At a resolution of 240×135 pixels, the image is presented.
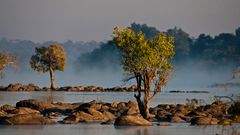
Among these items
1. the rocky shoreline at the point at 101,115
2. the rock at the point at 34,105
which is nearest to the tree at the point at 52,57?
the rocky shoreline at the point at 101,115

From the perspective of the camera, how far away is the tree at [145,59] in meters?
49.7

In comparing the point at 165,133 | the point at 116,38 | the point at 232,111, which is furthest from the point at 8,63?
the point at 232,111

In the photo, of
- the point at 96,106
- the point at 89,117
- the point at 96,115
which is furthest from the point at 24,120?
the point at 96,106

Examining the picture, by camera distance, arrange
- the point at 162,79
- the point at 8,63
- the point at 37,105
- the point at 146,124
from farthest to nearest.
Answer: the point at 8,63
the point at 37,105
the point at 162,79
the point at 146,124

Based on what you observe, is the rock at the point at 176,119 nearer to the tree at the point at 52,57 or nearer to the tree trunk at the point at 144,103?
the tree trunk at the point at 144,103

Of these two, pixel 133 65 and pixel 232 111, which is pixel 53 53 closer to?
pixel 133 65

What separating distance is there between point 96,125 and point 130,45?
6.84 m

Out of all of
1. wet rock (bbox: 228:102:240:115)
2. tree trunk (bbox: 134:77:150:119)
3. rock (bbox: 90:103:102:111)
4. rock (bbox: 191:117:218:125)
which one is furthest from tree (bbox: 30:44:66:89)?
wet rock (bbox: 228:102:240:115)

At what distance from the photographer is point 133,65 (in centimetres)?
4969

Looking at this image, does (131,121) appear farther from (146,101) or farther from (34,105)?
(34,105)

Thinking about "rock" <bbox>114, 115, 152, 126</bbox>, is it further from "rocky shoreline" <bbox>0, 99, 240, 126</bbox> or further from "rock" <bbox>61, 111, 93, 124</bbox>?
"rock" <bbox>61, 111, 93, 124</bbox>

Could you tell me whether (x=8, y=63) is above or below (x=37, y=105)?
above

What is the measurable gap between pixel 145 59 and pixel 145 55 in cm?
35

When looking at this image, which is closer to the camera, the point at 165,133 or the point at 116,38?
the point at 165,133
